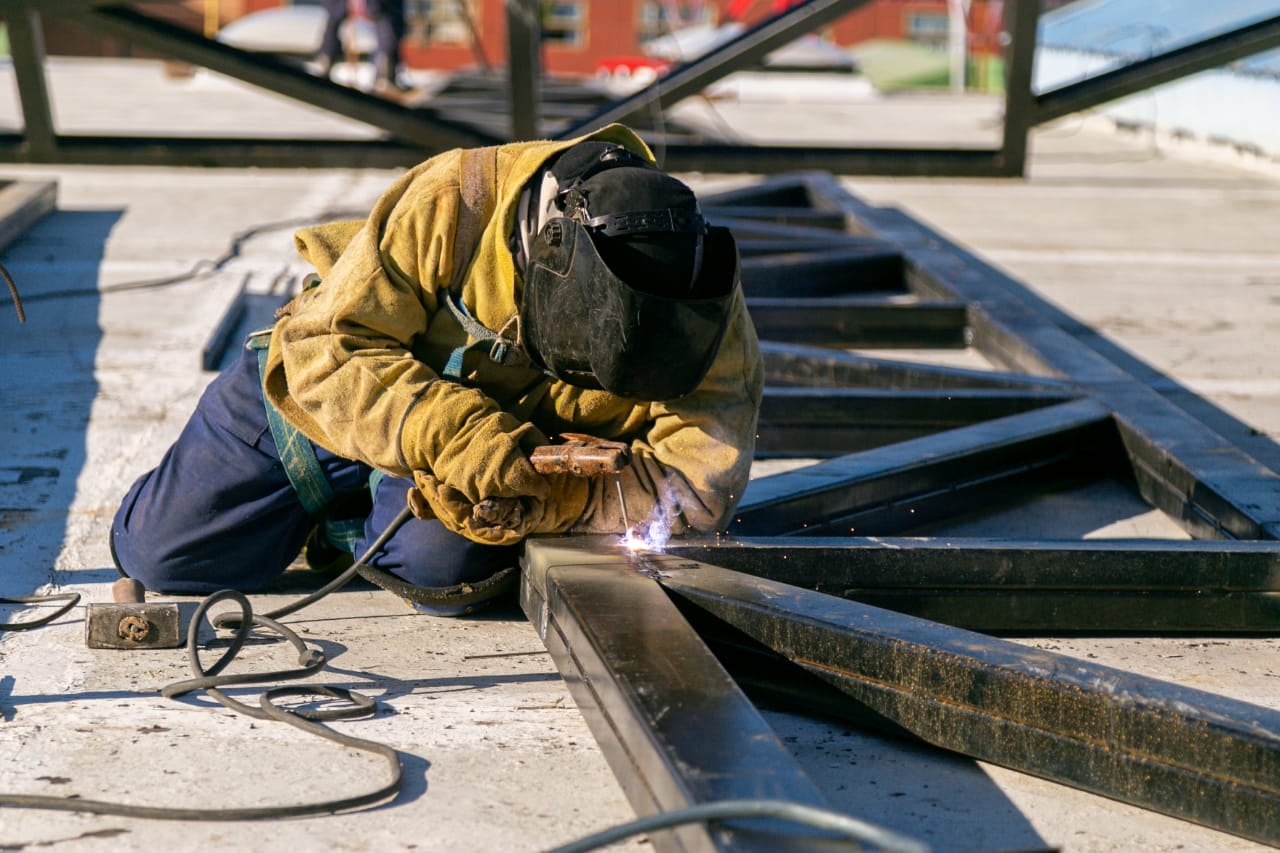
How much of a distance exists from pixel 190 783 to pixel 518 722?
1.86 ft

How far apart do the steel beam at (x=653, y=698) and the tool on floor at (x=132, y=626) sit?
67cm

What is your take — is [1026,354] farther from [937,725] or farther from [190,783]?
[190,783]

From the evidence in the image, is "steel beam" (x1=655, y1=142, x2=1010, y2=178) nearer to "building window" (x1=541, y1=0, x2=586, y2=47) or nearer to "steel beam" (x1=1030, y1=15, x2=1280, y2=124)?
"steel beam" (x1=1030, y1=15, x2=1280, y2=124)

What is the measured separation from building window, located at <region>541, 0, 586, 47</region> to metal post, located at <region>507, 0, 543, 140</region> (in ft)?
70.9

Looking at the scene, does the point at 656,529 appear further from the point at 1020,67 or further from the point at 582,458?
the point at 1020,67

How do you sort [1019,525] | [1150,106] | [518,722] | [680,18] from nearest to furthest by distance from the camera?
[518,722] < [1019,525] < [1150,106] < [680,18]

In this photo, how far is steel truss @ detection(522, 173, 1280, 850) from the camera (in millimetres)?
2188

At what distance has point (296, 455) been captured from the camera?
3.02m

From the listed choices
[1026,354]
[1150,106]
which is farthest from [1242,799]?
[1150,106]

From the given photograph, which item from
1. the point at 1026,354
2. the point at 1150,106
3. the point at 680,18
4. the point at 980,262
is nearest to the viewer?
the point at 1026,354

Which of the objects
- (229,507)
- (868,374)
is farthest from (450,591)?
(868,374)

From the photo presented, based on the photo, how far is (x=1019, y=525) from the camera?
3.84 m

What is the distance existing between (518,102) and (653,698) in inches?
261

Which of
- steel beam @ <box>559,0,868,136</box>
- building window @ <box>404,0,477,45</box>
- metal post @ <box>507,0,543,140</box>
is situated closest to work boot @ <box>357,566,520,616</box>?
steel beam @ <box>559,0,868,136</box>
